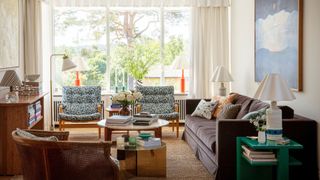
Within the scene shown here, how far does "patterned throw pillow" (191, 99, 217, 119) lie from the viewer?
6.83 metres

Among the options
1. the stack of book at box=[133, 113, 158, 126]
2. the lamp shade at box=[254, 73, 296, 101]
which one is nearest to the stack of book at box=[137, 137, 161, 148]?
the stack of book at box=[133, 113, 158, 126]

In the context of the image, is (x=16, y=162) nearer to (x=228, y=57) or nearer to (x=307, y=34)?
(x=307, y=34)

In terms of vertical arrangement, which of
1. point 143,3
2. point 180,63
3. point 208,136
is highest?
point 143,3

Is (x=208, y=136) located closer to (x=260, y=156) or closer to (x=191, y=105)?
(x=260, y=156)

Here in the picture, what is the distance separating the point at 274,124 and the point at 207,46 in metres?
4.69

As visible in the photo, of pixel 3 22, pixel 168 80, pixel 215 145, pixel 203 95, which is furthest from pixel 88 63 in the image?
pixel 215 145

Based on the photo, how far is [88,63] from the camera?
8961 mm

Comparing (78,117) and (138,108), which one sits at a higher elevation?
(138,108)

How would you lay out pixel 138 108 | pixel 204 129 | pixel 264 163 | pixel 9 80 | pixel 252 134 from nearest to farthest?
pixel 264 163
pixel 252 134
pixel 9 80
pixel 204 129
pixel 138 108

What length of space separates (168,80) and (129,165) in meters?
4.17

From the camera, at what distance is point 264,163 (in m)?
4.25

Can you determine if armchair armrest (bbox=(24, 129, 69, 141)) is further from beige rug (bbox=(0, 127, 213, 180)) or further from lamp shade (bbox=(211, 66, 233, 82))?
lamp shade (bbox=(211, 66, 233, 82))

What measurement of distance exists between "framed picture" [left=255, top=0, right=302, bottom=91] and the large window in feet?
8.30

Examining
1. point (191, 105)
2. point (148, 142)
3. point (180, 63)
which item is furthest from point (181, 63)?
point (148, 142)
